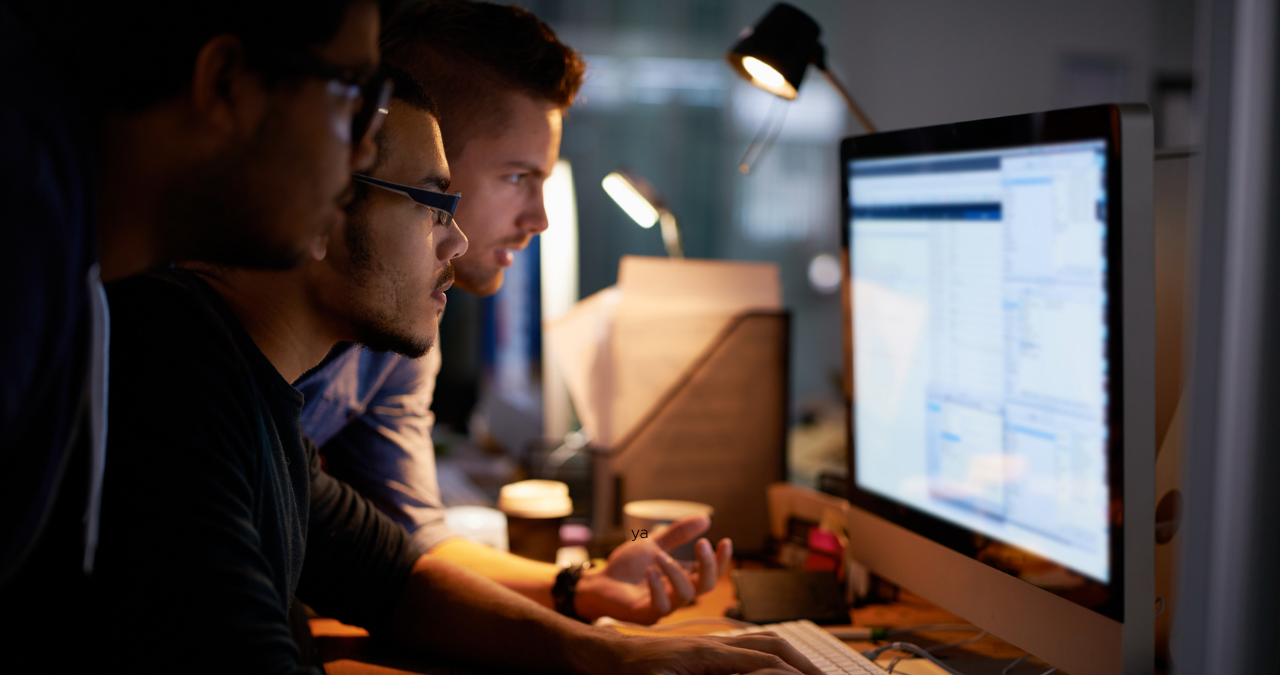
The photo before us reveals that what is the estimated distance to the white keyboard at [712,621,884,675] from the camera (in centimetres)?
79

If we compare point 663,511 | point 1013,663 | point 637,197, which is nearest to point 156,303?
point 663,511

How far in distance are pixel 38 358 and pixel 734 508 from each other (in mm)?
1007

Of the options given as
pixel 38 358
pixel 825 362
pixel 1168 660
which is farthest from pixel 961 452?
pixel 825 362

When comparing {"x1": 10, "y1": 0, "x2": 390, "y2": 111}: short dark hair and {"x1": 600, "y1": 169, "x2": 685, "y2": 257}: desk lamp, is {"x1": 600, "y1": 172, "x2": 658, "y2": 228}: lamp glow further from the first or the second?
{"x1": 10, "y1": 0, "x2": 390, "y2": 111}: short dark hair

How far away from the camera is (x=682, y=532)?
3.37 feet

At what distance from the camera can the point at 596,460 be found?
1.35 meters

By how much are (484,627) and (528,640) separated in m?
0.06

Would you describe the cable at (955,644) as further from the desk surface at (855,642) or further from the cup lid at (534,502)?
the cup lid at (534,502)

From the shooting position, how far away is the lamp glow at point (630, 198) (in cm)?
165

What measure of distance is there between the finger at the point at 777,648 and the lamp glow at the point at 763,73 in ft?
2.44

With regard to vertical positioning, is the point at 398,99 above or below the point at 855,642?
above

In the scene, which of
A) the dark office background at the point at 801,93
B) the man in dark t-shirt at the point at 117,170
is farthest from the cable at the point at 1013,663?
the dark office background at the point at 801,93

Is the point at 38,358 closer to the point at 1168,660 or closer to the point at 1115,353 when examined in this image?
→ the point at 1115,353

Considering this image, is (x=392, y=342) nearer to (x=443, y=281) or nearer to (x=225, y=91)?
(x=443, y=281)
